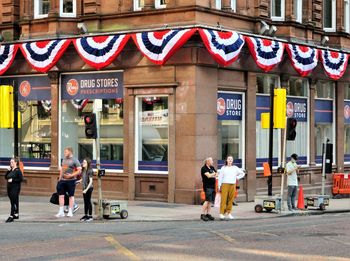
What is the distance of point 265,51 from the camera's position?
26719mm

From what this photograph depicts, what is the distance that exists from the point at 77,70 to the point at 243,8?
256 inches

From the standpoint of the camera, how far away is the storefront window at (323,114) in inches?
1257

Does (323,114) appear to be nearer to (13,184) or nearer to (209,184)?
(209,184)

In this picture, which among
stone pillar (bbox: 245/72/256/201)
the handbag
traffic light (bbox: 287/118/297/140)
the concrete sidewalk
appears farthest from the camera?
stone pillar (bbox: 245/72/256/201)

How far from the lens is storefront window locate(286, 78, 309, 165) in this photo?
30.2m

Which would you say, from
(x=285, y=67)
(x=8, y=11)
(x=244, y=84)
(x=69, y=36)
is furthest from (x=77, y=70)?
(x=285, y=67)

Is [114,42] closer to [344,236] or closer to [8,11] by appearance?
[8,11]

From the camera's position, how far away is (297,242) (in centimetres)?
1506

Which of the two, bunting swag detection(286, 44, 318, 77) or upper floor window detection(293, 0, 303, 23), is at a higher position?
upper floor window detection(293, 0, 303, 23)

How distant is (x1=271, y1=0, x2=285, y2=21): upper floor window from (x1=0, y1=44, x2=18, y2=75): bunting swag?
10.0 metres

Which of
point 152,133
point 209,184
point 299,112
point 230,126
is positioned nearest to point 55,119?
point 152,133

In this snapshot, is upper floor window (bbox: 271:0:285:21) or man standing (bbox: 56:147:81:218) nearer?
man standing (bbox: 56:147:81:218)

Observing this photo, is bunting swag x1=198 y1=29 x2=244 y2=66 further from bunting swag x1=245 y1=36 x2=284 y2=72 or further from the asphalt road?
the asphalt road

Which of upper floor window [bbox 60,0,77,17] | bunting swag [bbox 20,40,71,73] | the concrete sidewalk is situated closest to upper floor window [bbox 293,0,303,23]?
the concrete sidewalk
